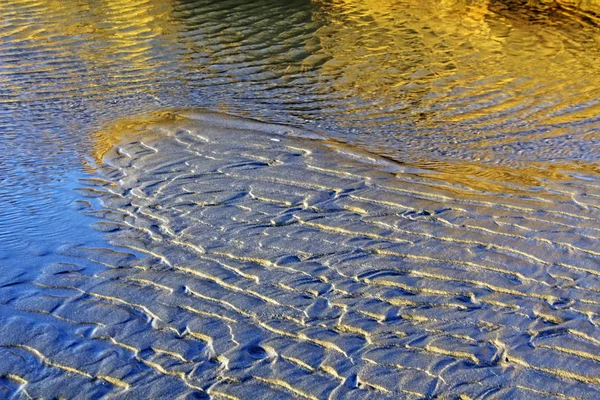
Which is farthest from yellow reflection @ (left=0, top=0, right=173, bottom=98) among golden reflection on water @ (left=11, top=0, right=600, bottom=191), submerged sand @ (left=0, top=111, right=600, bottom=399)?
submerged sand @ (left=0, top=111, right=600, bottom=399)

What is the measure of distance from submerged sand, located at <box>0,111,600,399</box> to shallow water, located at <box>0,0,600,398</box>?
0.02 meters

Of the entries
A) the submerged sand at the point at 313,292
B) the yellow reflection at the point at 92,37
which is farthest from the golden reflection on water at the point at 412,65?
the submerged sand at the point at 313,292

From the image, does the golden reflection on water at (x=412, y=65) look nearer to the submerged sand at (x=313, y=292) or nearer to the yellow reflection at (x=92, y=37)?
the yellow reflection at (x=92, y=37)

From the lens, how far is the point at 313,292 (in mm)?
4531

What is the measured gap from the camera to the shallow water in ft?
12.6

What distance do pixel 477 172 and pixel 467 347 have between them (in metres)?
2.75

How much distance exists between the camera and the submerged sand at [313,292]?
3.74 metres

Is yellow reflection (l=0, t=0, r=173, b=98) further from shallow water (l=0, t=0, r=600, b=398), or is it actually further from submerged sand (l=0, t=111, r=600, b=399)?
submerged sand (l=0, t=111, r=600, b=399)

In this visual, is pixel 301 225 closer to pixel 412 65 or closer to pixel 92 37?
pixel 412 65

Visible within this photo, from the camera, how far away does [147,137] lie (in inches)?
293

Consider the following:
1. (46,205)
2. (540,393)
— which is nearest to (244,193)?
(46,205)

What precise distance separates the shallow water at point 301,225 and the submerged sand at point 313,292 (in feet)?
0.05

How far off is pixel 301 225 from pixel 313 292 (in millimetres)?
948

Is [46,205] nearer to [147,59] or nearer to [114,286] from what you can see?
[114,286]
